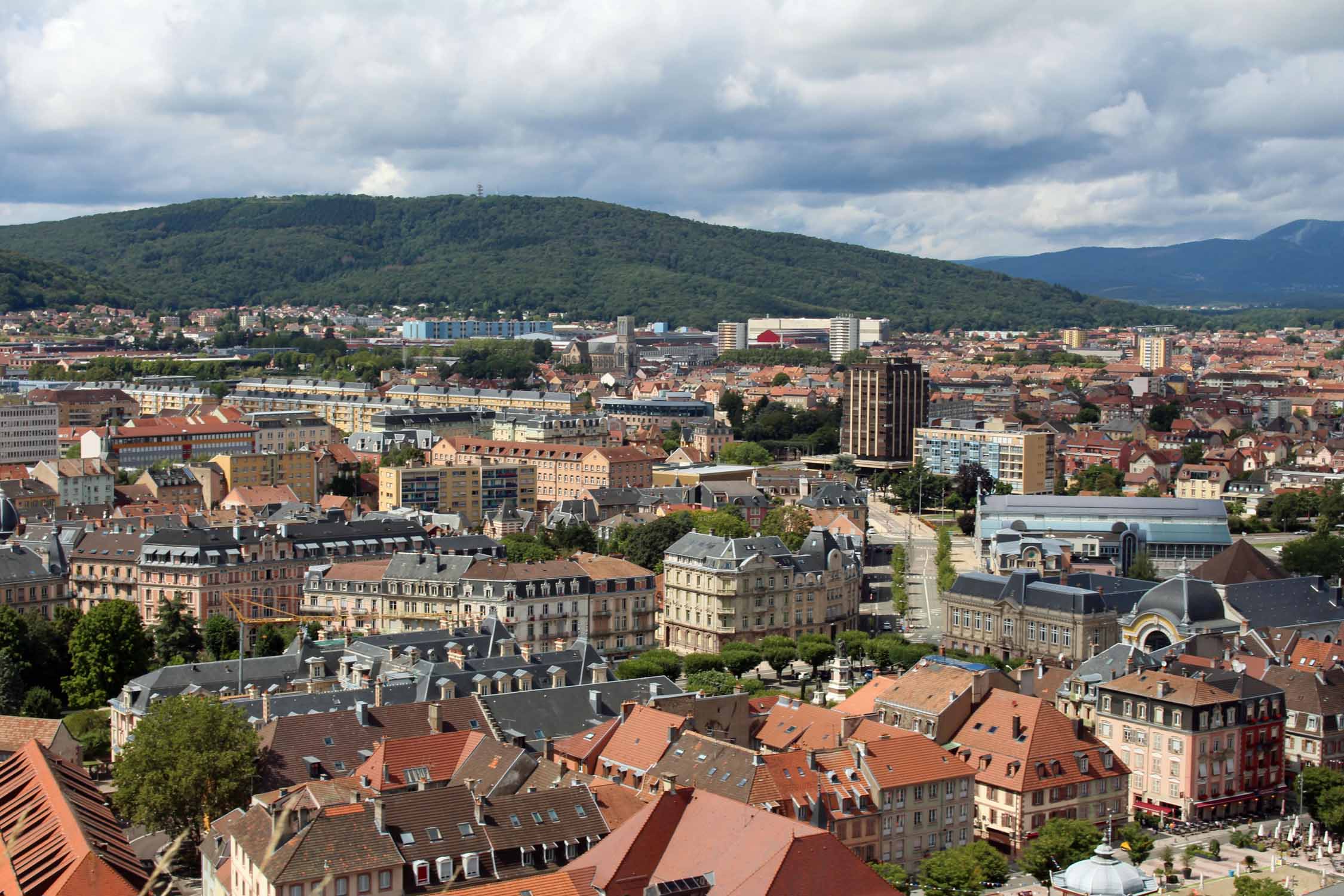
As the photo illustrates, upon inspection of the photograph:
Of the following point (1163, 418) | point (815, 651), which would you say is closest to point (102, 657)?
point (815, 651)

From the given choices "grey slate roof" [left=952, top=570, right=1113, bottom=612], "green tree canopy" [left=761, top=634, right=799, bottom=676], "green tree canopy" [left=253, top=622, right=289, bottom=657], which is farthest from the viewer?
"grey slate roof" [left=952, top=570, right=1113, bottom=612]

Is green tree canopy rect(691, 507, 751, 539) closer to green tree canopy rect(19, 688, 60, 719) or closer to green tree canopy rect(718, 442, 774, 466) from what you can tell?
green tree canopy rect(19, 688, 60, 719)

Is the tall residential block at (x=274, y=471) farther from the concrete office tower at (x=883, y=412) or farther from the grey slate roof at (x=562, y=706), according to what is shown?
the grey slate roof at (x=562, y=706)

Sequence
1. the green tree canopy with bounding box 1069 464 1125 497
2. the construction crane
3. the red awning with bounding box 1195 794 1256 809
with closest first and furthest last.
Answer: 1. the red awning with bounding box 1195 794 1256 809
2. the construction crane
3. the green tree canopy with bounding box 1069 464 1125 497

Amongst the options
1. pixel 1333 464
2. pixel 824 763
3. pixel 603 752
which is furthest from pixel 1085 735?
pixel 1333 464

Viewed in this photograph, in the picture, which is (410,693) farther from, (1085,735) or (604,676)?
(1085,735)

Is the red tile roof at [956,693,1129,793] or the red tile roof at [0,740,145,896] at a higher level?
the red tile roof at [0,740,145,896]

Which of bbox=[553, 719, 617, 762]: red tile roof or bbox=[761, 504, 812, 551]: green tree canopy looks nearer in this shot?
bbox=[553, 719, 617, 762]: red tile roof

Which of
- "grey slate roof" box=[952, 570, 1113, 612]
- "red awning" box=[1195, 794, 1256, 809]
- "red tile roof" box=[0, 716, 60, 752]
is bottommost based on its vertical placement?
"red awning" box=[1195, 794, 1256, 809]

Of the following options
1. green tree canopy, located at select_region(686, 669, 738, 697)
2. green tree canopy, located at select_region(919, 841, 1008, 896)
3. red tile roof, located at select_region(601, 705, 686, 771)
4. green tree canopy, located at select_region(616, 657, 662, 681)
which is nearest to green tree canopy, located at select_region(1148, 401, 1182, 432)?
green tree canopy, located at select_region(616, 657, 662, 681)
